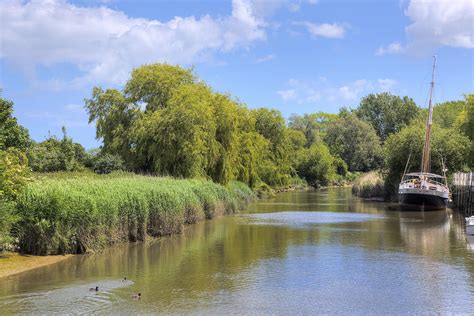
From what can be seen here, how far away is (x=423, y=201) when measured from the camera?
152ft


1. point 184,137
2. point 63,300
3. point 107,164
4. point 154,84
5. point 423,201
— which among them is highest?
point 154,84

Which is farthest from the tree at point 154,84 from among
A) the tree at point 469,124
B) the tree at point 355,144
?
the tree at point 355,144

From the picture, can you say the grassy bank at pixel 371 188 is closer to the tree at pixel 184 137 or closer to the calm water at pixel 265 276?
the tree at pixel 184 137

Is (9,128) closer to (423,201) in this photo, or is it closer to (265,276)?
(265,276)

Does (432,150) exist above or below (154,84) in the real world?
below

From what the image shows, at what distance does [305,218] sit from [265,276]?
21.2 meters

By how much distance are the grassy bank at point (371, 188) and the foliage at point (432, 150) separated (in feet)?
16.8

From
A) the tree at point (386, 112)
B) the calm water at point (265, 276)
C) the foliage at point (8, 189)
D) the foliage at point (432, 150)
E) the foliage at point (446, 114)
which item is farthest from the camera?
the tree at point (386, 112)

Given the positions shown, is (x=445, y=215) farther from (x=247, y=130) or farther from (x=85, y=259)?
(x=85, y=259)

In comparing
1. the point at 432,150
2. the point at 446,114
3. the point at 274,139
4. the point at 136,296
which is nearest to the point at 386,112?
the point at 446,114

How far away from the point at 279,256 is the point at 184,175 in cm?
1971

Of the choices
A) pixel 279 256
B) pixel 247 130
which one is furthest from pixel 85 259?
pixel 247 130

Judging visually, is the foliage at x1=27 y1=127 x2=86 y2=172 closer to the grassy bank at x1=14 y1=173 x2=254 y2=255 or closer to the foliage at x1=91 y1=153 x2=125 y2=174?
the foliage at x1=91 y1=153 x2=125 y2=174

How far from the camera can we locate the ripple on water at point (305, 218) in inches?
1416
